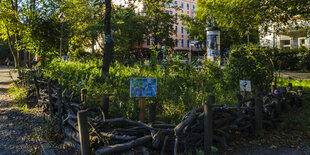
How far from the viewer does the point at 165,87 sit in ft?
20.6

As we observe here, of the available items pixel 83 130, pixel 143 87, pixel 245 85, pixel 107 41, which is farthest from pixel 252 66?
pixel 83 130

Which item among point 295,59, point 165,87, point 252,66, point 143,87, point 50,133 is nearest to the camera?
point 143,87

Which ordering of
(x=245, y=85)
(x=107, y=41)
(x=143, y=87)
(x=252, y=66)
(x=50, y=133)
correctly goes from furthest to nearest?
(x=107, y=41), (x=252, y=66), (x=245, y=85), (x=50, y=133), (x=143, y=87)

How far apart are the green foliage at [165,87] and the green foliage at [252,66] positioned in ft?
1.98

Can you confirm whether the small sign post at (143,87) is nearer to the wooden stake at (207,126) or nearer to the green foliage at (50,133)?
the wooden stake at (207,126)

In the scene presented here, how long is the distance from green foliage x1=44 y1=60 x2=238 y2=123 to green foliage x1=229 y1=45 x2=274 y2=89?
0.60 m

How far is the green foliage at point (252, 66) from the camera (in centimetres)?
664

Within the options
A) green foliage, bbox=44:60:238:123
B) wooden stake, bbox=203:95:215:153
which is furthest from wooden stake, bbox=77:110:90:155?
wooden stake, bbox=203:95:215:153

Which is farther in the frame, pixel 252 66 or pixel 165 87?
pixel 252 66

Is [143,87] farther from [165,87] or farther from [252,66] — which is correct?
[252,66]

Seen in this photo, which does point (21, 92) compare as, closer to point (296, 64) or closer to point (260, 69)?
point (260, 69)

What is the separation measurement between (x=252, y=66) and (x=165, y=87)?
268 centimetres

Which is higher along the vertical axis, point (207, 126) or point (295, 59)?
point (295, 59)

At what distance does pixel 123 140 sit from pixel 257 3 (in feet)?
23.6
